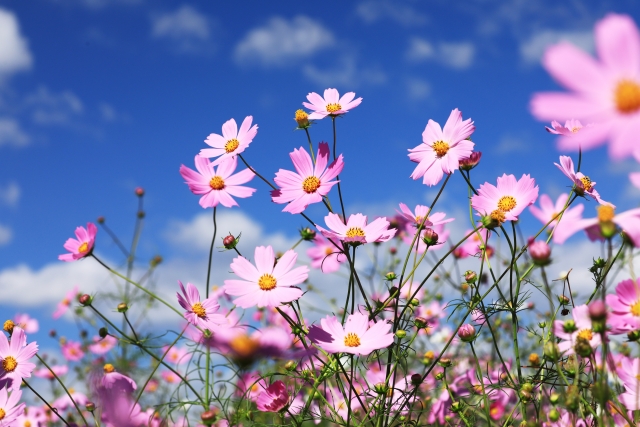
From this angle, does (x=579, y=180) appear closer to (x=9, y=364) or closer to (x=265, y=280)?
(x=265, y=280)

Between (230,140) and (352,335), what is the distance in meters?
0.52

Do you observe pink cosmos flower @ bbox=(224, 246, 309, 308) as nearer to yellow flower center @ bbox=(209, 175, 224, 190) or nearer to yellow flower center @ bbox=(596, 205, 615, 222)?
yellow flower center @ bbox=(209, 175, 224, 190)

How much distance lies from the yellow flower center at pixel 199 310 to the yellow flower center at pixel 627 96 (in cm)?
87

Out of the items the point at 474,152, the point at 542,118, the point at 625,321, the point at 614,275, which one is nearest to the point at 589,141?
the point at 542,118

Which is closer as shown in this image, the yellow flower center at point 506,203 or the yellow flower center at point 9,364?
the yellow flower center at point 506,203

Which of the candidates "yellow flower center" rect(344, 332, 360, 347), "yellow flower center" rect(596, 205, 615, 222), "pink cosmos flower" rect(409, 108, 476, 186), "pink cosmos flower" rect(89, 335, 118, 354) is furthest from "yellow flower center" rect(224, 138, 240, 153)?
"pink cosmos flower" rect(89, 335, 118, 354)

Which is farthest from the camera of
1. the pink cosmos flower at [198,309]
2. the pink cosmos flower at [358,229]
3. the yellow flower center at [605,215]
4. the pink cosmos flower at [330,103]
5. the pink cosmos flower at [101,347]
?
the pink cosmos flower at [101,347]

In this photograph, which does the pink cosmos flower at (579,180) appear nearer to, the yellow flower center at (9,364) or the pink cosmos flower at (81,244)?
the pink cosmos flower at (81,244)

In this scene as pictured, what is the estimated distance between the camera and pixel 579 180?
1.09m

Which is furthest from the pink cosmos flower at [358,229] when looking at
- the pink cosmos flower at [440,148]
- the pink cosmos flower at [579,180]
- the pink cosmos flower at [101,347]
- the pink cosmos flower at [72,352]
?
the pink cosmos flower at [72,352]

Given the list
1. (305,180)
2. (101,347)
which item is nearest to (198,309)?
(305,180)

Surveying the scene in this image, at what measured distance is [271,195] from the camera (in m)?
1.10

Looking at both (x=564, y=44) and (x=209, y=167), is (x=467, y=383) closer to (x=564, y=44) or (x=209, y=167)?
(x=209, y=167)

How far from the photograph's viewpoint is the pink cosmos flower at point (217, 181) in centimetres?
117
